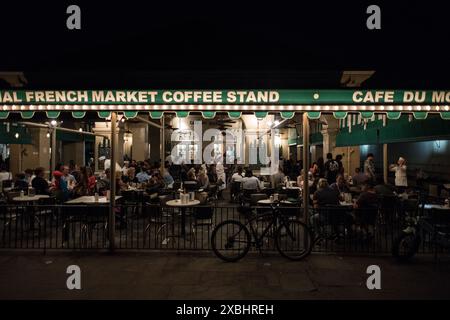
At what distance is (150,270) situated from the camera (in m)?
6.27

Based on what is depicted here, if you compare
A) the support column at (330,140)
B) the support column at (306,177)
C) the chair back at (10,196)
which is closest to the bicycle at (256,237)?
the support column at (306,177)

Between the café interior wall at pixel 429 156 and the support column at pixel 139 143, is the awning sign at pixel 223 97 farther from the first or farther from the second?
the support column at pixel 139 143

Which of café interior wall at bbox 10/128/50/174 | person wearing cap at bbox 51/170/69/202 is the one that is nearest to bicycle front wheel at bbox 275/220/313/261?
person wearing cap at bbox 51/170/69/202

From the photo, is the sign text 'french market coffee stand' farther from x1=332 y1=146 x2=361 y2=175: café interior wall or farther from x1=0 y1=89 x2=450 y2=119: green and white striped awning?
x1=332 y1=146 x2=361 y2=175: café interior wall

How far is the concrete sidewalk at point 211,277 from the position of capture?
17.3 ft

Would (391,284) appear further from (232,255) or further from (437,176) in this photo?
(437,176)

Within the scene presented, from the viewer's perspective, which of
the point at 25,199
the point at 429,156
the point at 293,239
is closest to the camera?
the point at 293,239

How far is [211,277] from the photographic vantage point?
235 inches

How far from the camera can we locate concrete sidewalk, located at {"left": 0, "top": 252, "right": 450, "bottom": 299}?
17.3 feet

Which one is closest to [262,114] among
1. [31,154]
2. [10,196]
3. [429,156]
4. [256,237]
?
[256,237]

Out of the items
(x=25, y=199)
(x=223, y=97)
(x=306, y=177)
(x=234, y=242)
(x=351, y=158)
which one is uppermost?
(x=223, y=97)

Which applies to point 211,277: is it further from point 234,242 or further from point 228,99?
point 228,99
